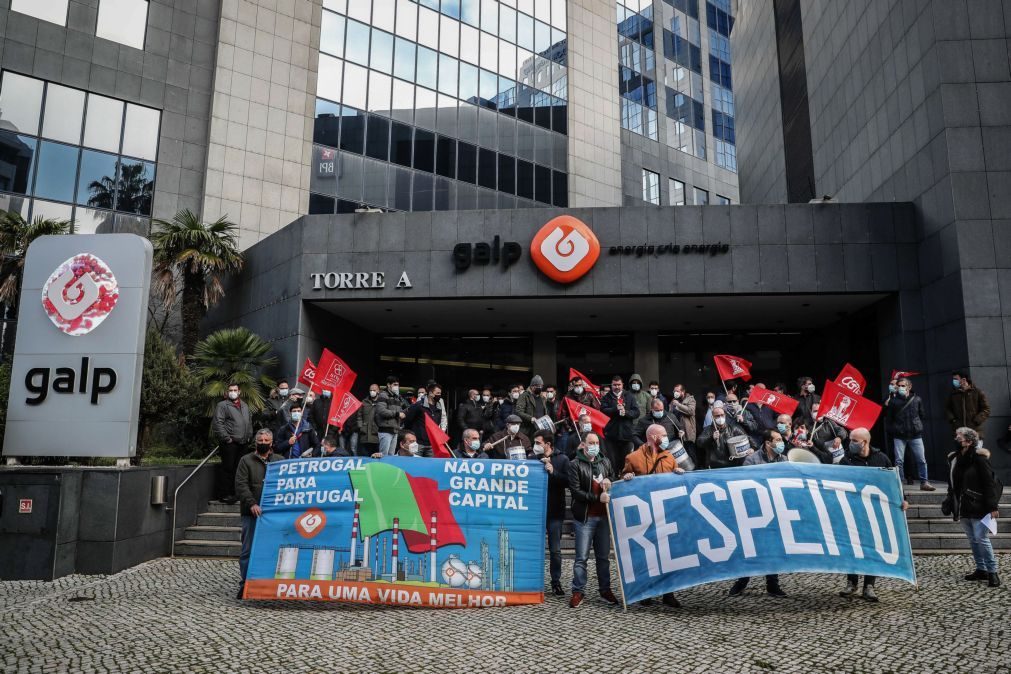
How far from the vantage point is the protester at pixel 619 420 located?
13.3 meters

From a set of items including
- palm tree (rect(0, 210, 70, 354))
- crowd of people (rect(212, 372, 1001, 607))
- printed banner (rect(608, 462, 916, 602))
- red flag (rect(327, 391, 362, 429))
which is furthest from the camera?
palm tree (rect(0, 210, 70, 354))

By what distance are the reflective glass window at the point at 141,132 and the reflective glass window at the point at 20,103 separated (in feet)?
8.70

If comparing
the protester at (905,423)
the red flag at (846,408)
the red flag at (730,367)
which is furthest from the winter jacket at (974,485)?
the red flag at (730,367)

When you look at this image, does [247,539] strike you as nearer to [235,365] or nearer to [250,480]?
[250,480]

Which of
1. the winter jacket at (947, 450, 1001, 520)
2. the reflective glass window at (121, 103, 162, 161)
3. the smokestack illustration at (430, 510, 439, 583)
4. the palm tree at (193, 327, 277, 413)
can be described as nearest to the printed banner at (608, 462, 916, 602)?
the winter jacket at (947, 450, 1001, 520)

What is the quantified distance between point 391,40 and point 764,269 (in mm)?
19243

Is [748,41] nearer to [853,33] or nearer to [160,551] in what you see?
[853,33]

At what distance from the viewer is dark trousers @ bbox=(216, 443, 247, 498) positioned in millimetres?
12281

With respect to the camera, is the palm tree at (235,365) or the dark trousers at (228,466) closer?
the dark trousers at (228,466)

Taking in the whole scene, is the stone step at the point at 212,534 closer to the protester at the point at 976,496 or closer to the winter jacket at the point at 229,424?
the winter jacket at the point at 229,424

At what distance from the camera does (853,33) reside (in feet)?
68.1

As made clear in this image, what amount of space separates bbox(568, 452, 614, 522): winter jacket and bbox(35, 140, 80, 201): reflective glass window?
900 inches

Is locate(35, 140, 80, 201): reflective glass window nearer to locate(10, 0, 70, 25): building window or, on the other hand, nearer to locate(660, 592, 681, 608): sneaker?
locate(10, 0, 70, 25): building window

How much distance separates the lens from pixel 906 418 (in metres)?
12.5
